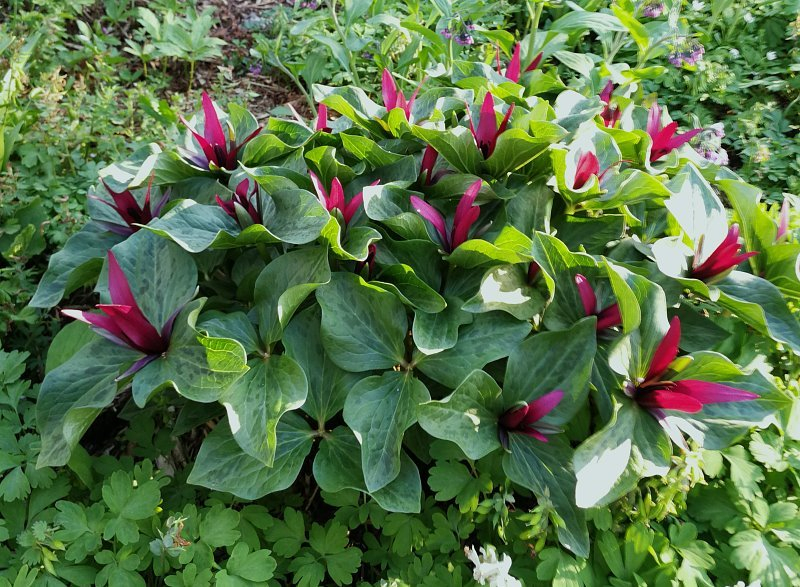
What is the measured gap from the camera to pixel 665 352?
1382mm

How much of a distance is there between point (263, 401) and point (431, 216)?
63cm

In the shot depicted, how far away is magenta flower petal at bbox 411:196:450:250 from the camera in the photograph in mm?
1568

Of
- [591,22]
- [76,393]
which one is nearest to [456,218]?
[76,393]

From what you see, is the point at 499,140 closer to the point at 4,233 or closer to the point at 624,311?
the point at 624,311

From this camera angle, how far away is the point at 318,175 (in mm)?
1773

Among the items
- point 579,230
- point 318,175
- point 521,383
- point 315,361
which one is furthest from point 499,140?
point 315,361

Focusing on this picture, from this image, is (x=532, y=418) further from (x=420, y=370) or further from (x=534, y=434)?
(x=420, y=370)

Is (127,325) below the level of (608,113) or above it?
below

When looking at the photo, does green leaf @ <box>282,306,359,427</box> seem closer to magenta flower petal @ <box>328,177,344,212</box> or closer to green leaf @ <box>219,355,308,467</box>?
green leaf @ <box>219,355,308,467</box>

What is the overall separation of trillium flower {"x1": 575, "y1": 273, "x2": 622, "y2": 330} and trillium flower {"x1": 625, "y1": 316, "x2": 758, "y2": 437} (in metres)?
0.13

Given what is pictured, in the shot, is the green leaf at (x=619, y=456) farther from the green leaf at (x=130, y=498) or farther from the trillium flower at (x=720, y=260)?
the green leaf at (x=130, y=498)

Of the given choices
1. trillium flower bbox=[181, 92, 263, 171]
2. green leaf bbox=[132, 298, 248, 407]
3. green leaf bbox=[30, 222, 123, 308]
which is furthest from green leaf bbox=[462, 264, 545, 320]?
green leaf bbox=[30, 222, 123, 308]

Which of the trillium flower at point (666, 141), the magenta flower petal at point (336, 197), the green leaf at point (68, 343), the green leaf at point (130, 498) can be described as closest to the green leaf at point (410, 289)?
the magenta flower petal at point (336, 197)

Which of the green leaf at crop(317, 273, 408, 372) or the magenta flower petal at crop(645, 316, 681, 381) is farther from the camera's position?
the green leaf at crop(317, 273, 408, 372)
